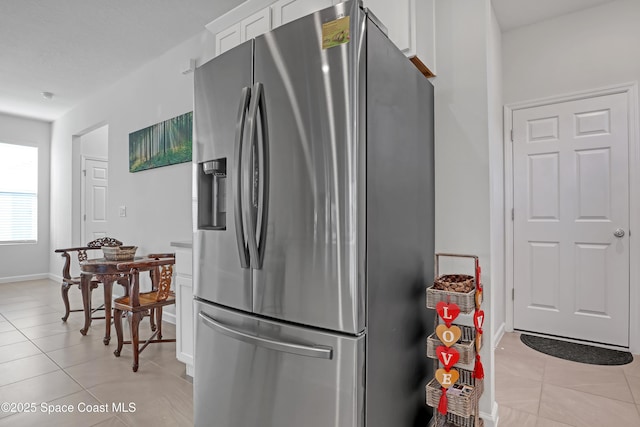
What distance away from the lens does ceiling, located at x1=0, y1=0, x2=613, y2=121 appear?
9.68ft

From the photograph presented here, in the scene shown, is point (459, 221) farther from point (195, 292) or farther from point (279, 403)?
point (195, 292)

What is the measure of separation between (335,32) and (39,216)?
713cm

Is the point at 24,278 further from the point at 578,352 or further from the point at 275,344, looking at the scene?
the point at 578,352

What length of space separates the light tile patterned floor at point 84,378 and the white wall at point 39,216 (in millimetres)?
2855

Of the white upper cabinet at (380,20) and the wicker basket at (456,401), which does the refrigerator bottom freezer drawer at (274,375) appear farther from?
the white upper cabinet at (380,20)

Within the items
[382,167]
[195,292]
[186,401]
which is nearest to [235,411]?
[195,292]

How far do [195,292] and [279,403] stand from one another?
699 millimetres

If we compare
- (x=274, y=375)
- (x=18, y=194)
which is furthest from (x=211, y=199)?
(x=18, y=194)

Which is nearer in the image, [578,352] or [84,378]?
[84,378]

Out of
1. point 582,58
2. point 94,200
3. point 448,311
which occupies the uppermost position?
point 582,58

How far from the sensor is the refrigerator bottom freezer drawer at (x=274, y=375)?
1183mm

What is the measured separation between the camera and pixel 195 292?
172cm

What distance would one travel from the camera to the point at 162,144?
149 inches

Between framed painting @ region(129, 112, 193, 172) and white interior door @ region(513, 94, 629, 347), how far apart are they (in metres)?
A: 3.19
